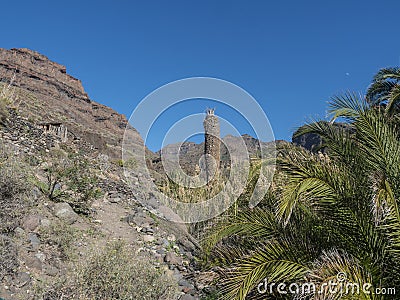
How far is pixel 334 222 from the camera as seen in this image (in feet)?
13.6

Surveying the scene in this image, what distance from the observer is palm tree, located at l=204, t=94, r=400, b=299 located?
337cm

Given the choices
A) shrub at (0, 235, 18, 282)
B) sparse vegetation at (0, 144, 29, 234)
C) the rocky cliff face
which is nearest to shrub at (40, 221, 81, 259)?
sparse vegetation at (0, 144, 29, 234)

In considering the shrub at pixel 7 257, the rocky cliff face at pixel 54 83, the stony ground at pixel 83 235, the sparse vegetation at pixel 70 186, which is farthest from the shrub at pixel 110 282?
the rocky cliff face at pixel 54 83

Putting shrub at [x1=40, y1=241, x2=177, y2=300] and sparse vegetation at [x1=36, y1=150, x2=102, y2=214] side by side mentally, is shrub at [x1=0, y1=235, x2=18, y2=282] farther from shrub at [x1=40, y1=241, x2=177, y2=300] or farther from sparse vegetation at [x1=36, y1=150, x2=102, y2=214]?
sparse vegetation at [x1=36, y1=150, x2=102, y2=214]

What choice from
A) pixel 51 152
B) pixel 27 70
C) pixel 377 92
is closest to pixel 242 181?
pixel 377 92

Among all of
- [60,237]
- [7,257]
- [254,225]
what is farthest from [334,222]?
[60,237]

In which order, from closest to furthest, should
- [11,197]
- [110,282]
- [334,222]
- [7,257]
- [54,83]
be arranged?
[334,222]
[110,282]
[7,257]
[11,197]
[54,83]

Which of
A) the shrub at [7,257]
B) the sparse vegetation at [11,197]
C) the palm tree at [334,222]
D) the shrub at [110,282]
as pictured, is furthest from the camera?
the sparse vegetation at [11,197]

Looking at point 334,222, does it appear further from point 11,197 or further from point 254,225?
point 11,197

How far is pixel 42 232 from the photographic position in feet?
22.1

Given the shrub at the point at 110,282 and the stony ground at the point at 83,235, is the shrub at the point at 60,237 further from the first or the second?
the shrub at the point at 110,282

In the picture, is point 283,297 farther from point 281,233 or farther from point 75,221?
point 75,221

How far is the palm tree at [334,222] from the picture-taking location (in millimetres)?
3373

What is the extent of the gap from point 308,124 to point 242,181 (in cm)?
312
